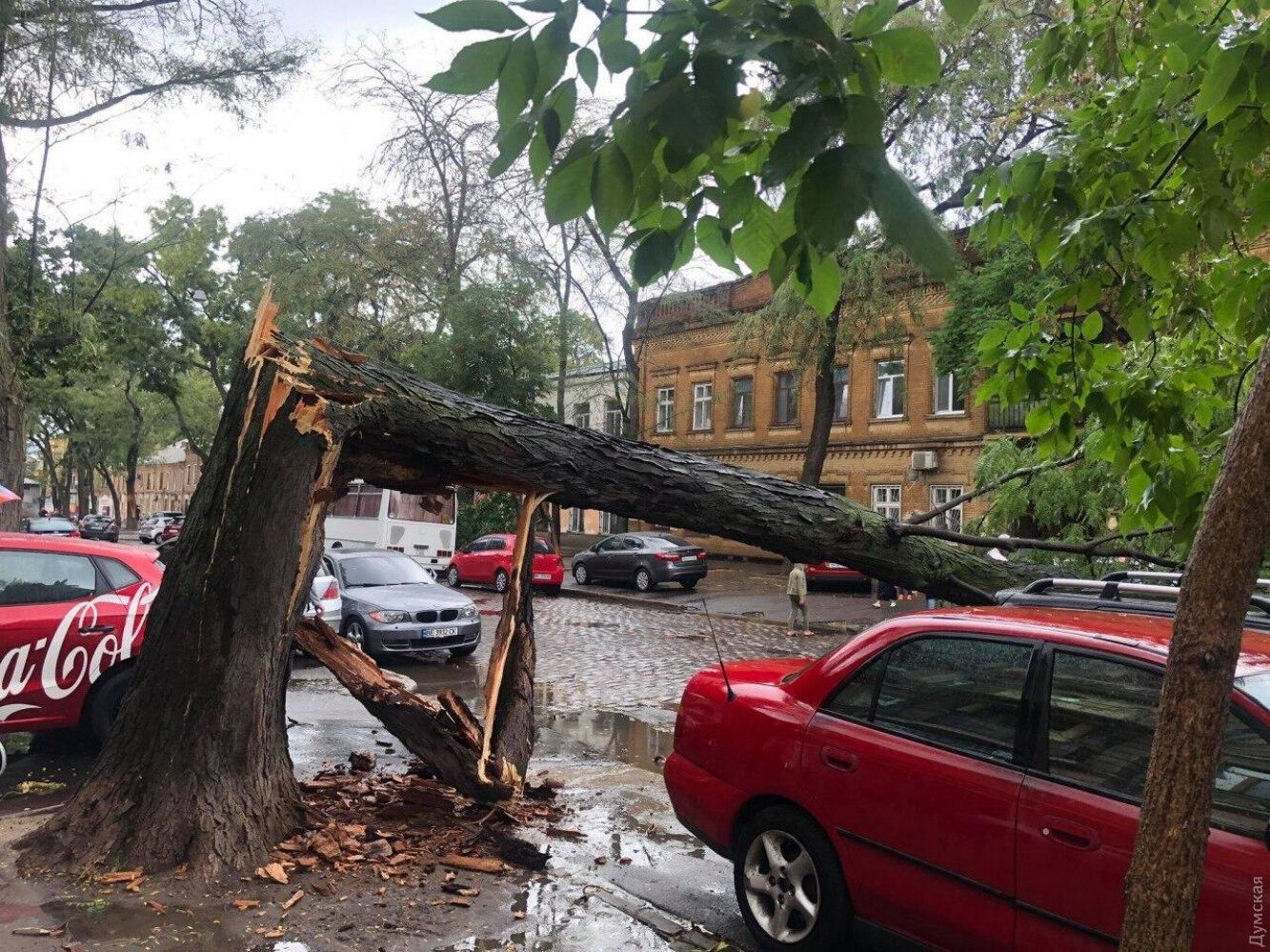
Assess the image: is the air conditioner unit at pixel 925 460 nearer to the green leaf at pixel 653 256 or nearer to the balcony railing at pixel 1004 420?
the balcony railing at pixel 1004 420

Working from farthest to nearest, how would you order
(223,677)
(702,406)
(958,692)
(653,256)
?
(702,406) < (223,677) < (958,692) < (653,256)

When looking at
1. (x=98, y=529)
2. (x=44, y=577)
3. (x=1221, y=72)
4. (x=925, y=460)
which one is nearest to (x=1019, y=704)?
(x=1221, y=72)

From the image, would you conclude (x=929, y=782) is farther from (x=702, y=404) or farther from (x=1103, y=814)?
(x=702, y=404)

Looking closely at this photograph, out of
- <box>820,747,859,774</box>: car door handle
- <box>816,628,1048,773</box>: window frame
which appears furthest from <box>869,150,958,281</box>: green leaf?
<box>820,747,859,774</box>: car door handle

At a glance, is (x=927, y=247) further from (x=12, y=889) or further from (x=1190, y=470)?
(x=12, y=889)

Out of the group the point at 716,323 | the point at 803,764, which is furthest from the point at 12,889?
the point at 716,323

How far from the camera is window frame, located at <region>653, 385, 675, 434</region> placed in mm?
36434

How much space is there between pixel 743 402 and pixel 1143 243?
97.9 feet

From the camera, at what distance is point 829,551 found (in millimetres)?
5488

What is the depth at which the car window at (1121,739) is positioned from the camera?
9.85 feet

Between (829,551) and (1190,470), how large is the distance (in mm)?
1832

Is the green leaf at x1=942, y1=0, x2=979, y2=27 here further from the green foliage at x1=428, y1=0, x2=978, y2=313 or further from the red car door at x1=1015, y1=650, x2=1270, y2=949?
the red car door at x1=1015, y1=650, x2=1270, y2=949

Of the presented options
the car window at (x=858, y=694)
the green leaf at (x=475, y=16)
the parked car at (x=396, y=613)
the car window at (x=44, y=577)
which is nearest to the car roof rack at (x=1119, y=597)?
the car window at (x=858, y=694)

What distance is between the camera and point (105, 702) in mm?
7004
